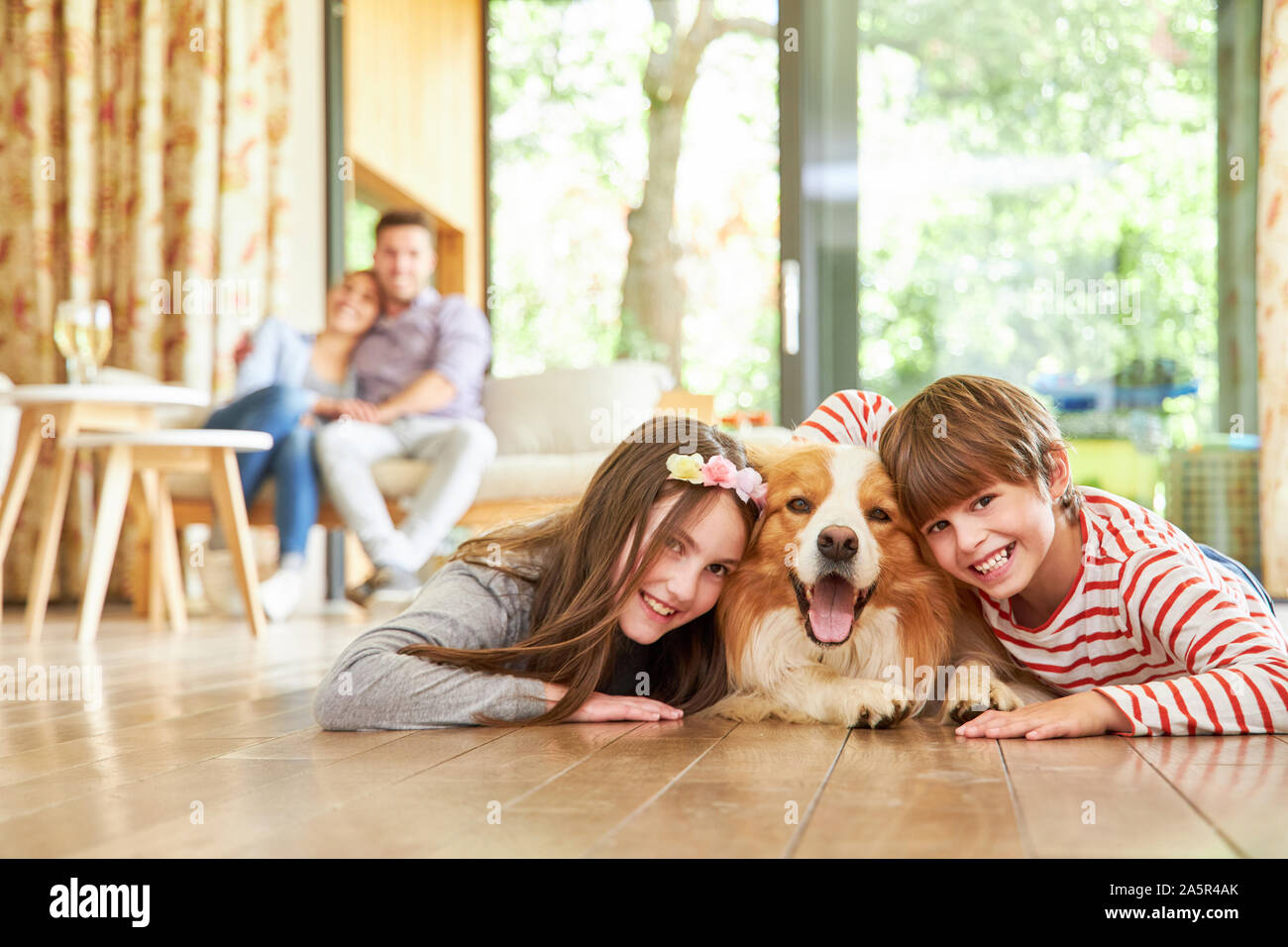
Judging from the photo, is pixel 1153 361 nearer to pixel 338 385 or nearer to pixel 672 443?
pixel 338 385

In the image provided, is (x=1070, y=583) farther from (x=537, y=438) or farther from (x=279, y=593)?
(x=537, y=438)

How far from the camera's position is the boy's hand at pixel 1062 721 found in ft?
4.71

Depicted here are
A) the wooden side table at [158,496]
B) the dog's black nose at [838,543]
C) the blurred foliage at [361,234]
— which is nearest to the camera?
the dog's black nose at [838,543]

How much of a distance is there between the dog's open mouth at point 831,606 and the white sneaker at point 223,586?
319 centimetres

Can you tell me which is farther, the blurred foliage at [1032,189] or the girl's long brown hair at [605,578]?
the blurred foliage at [1032,189]

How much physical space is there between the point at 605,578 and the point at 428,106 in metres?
4.78

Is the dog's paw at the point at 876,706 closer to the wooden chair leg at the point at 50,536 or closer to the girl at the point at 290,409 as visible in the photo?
the wooden chair leg at the point at 50,536

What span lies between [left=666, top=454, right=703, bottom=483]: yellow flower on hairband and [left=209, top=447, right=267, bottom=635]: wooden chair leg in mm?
2187

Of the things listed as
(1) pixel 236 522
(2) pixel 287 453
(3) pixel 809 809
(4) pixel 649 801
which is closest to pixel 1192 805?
(3) pixel 809 809

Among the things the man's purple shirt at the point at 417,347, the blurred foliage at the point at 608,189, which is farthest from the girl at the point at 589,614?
the blurred foliage at the point at 608,189

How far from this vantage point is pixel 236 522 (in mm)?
3445

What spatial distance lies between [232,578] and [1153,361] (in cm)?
367

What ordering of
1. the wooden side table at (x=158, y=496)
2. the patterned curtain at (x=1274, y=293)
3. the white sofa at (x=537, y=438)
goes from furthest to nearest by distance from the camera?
the patterned curtain at (x=1274, y=293)
the white sofa at (x=537, y=438)
the wooden side table at (x=158, y=496)

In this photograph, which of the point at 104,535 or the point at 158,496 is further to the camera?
the point at 158,496
